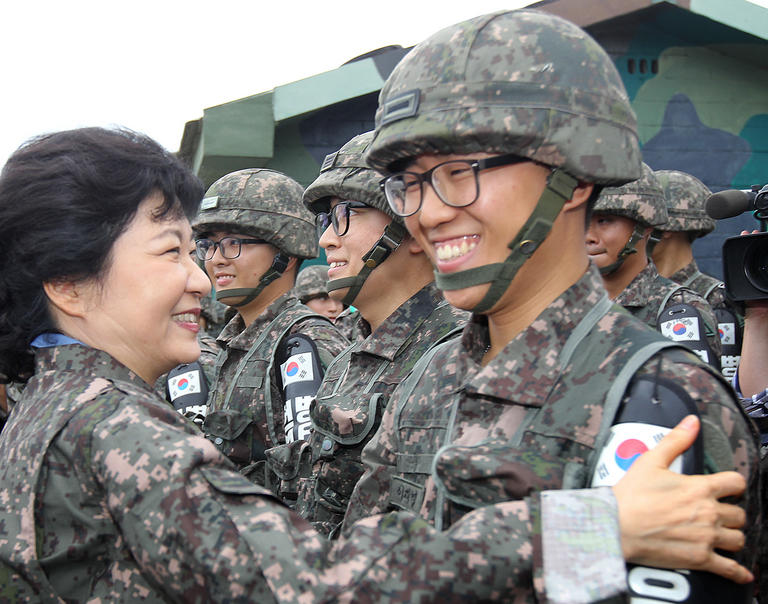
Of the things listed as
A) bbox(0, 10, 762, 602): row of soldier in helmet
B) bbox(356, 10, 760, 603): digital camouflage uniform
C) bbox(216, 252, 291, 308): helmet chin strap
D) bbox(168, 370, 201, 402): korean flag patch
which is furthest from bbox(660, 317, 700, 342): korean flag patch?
bbox(168, 370, 201, 402): korean flag patch

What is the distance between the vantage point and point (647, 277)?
6.13 m

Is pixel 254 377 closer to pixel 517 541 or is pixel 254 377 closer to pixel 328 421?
pixel 328 421

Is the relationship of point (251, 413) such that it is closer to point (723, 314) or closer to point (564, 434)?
point (564, 434)

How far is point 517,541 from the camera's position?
6.13 feet

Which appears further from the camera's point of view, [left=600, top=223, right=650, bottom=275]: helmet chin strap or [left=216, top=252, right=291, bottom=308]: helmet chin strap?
[left=600, top=223, right=650, bottom=275]: helmet chin strap

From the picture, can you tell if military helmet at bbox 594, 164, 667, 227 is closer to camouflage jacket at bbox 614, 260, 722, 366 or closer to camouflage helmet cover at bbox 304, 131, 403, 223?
camouflage jacket at bbox 614, 260, 722, 366

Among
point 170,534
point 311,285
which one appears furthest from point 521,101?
point 311,285

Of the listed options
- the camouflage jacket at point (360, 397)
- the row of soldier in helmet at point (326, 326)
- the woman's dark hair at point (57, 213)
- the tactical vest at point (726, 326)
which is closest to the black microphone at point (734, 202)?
the row of soldier in helmet at point (326, 326)

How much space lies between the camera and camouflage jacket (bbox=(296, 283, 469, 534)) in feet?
12.4

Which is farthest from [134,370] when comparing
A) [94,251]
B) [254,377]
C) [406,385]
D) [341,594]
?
[254,377]

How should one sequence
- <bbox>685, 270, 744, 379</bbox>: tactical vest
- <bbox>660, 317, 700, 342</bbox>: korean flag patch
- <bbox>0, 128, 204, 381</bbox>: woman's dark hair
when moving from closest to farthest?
1. <bbox>0, 128, 204, 381</bbox>: woman's dark hair
2. <bbox>660, 317, 700, 342</bbox>: korean flag patch
3. <bbox>685, 270, 744, 379</bbox>: tactical vest

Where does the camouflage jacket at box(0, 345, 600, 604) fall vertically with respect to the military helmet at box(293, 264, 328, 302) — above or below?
above

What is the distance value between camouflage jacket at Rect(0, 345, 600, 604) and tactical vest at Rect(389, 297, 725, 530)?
5.0 inches

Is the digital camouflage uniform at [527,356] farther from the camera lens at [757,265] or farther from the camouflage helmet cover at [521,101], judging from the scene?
the camera lens at [757,265]
